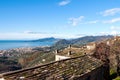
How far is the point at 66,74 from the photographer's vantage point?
15.9 m

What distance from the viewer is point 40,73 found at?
47.5 ft

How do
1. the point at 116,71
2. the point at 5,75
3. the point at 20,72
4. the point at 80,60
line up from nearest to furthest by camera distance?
the point at 5,75, the point at 20,72, the point at 80,60, the point at 116,71

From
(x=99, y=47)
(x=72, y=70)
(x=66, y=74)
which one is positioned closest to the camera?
(x=66, y=74)

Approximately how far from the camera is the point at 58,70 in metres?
16.1

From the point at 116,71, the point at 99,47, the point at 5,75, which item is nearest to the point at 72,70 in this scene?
the point at 5,75

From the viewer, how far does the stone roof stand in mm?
13431

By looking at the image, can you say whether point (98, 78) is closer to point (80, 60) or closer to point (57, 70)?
point (80, 60)

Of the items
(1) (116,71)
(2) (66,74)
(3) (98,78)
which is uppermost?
(2) (66,74)

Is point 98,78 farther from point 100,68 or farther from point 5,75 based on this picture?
point 5,75

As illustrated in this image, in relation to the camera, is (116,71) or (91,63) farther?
(116,71)

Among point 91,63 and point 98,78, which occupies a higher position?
point 91,63

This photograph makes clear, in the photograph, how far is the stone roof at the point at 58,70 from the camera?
13431 millimetres

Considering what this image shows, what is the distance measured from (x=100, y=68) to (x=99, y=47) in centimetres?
2176

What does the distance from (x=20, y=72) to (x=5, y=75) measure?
123 cm
